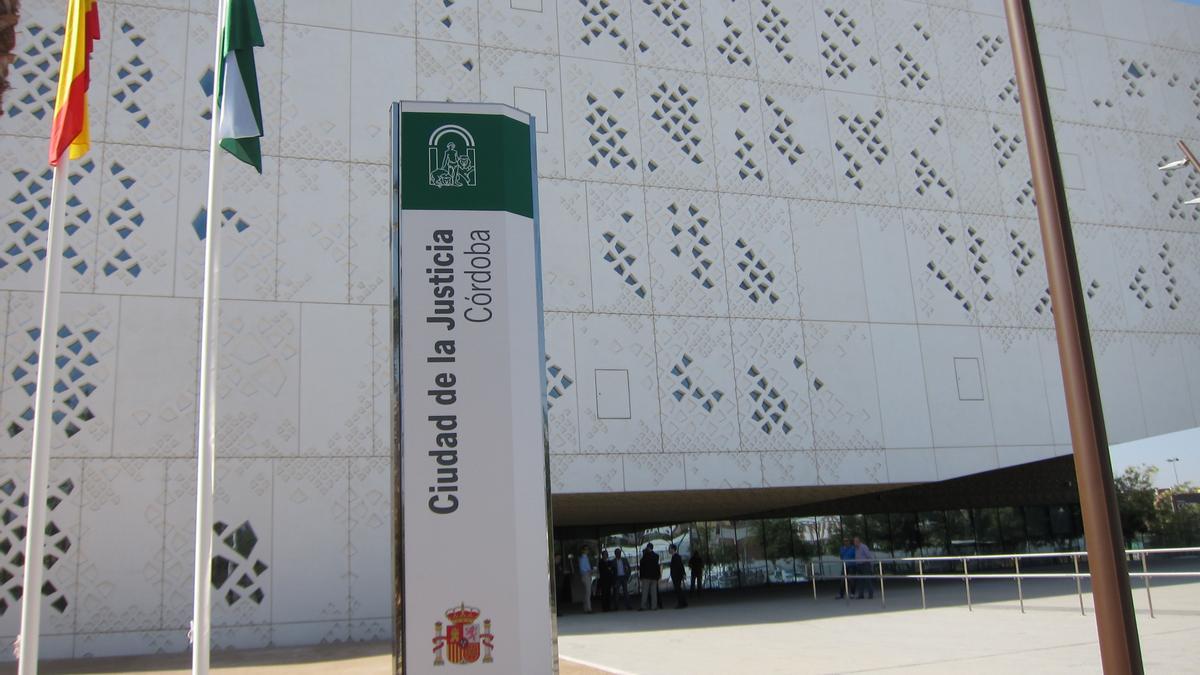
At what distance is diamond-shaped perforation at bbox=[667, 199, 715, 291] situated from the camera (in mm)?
15828

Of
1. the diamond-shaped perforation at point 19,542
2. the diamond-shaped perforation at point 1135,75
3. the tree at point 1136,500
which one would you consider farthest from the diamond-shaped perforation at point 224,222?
the tree at point 1136,500

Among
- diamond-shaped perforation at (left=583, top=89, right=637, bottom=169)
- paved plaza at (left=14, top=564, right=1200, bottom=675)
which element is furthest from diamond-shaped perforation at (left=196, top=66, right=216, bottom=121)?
paved plaza at (left=14, top=564, right=1200, bottom=675)

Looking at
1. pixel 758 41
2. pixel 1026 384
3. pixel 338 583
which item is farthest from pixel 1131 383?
pixel 338 583

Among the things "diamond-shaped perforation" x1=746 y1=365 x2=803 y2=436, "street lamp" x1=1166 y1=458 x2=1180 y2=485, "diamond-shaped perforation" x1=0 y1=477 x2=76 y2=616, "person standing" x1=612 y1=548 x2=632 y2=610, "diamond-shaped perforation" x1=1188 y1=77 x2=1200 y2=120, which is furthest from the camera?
"diamond-shaped perforation" x1=1188 y1=77 x2=1200 y2=120

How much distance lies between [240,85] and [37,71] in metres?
8.83

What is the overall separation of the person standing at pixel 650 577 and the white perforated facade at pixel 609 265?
2.38m

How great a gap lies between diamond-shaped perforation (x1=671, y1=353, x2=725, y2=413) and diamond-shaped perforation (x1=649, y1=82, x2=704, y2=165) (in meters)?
3.50

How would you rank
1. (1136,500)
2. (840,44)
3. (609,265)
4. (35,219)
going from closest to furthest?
(35,219), (609,265), (840,44), (1136,500)

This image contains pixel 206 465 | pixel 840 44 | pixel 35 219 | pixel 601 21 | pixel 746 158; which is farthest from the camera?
pixel 840 44

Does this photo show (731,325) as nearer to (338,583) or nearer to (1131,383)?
A: (338,583)

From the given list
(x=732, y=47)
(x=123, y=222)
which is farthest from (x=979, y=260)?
(x=123, y=222)

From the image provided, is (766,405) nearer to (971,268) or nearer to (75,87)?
(971,268)

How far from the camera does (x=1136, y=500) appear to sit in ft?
75.2

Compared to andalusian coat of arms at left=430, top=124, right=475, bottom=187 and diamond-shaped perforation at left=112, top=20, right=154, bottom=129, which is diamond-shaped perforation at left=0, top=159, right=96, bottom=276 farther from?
andalusian coat of arms at left=430, top=124, right=475, bottom=187
